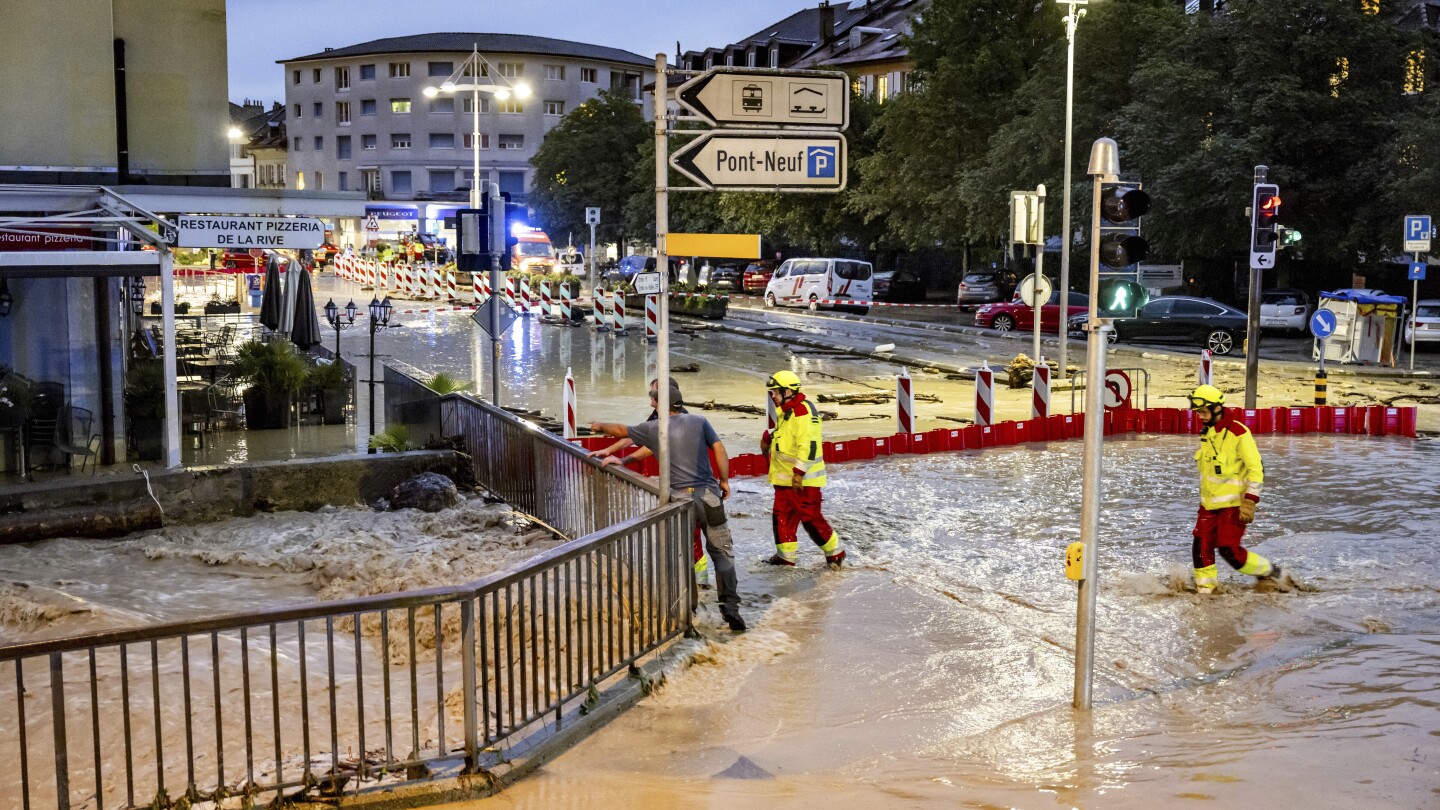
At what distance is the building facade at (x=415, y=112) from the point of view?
328ft

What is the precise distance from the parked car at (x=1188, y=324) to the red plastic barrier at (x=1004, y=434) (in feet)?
51.4

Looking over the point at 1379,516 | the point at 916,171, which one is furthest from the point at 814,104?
the point at 916,171

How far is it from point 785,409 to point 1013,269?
143ft

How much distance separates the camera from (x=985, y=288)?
4612 cm

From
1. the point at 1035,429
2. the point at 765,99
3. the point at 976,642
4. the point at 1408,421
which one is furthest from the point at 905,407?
the point at 765,99

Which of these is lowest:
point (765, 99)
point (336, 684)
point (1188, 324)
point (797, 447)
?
point (336, 684)

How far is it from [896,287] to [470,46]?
56346mm

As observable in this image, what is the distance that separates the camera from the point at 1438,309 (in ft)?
105

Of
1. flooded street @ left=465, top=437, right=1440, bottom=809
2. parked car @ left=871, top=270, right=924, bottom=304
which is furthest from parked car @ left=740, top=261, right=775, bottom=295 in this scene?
flooded street @ left=465, top=437, right=1440, bottom=809

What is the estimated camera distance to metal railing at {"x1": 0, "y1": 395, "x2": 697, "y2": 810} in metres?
5.71

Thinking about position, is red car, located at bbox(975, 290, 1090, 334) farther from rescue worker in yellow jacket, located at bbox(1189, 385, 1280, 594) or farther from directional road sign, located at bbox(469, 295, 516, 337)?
rescue worker in yellow jacket, located at bbox(1189, 385, 1280, 594)

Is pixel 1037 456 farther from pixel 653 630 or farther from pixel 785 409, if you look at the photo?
pixel 653 630

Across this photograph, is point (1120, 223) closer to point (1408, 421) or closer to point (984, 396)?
point (984, 396)

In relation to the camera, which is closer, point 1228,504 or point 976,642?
point 976,642
